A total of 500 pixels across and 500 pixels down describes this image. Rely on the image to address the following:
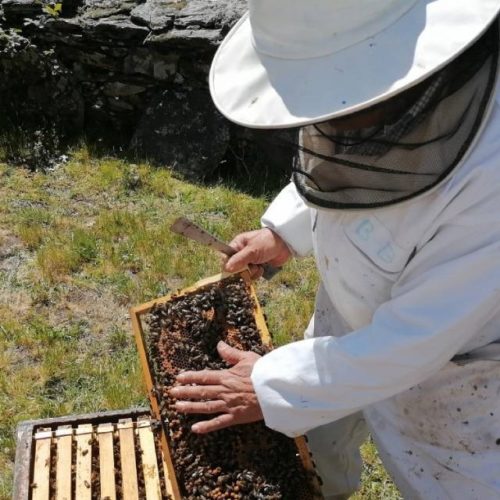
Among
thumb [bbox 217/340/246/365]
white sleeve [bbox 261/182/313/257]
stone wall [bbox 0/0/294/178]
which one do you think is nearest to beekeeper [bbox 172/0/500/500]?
thumb [bbox 217/340/246/365]

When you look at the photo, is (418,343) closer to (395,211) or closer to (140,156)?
(395,211)

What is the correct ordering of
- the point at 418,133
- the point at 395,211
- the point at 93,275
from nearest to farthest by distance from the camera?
the point at 418,133 < the point at 395,211 < the point at 93,275

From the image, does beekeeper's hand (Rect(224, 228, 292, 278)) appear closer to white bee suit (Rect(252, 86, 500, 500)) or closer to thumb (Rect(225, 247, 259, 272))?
thumb (Rect(225, 247, 259, 272))

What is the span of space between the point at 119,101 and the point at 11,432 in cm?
342

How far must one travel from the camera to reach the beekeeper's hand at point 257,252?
2863 mm

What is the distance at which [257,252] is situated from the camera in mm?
2908

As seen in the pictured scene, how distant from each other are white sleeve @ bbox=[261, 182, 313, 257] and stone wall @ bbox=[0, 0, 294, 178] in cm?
314

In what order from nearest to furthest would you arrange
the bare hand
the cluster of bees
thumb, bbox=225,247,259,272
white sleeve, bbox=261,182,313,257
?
the bare hand → the cluster of bees → white sleeve, bbox=261,182,313,257 → thumb, bbox=225,247,259,272

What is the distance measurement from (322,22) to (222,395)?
1237 mm

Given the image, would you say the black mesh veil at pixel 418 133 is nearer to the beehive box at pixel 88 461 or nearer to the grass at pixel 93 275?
the beehive box at pixel 88 461

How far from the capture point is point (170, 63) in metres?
6.08

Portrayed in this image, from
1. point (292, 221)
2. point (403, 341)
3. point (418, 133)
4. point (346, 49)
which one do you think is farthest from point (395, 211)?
point (292, 221)

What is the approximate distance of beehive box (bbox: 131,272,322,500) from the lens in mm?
2486

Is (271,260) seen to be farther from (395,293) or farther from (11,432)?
(11,432)
